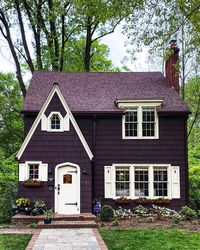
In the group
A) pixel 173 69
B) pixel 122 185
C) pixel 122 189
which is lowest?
pixel 122 189

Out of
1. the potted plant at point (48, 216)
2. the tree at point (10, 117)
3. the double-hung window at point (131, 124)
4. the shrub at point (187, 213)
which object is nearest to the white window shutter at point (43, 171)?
the potted plant at point (48, 216)

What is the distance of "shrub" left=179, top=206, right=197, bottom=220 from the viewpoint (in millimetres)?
15711

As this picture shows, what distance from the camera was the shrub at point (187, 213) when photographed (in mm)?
15711

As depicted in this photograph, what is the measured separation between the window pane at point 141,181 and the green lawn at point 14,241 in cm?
650

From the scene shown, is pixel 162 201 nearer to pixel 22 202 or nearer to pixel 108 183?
pixel 108 183

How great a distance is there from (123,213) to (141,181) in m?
1.75

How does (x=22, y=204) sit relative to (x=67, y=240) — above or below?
above

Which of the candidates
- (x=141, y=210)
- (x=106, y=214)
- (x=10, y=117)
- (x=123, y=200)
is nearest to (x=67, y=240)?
(x=106, y=214)

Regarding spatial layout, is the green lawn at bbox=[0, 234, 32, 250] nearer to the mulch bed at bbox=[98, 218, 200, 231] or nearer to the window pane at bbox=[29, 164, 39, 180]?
the mulch bed at bbox=[98, 218, 200, 231]

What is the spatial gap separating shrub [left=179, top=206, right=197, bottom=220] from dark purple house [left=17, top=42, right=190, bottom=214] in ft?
2.32

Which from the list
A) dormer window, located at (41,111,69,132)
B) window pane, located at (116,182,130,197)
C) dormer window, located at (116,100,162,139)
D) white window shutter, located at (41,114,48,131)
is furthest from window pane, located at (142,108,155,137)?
white window shutter, located at (41,114,48,131)

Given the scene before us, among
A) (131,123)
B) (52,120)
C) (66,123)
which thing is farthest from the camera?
(131,123)

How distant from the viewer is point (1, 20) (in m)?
24.9

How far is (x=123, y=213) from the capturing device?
15.9 meters
